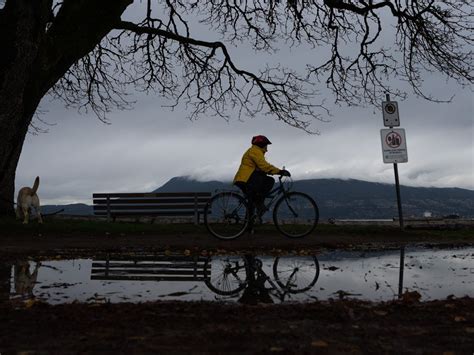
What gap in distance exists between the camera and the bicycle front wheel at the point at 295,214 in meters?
10.1

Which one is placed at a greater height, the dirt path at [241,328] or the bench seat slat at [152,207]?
the bench seat slat at [152,207]

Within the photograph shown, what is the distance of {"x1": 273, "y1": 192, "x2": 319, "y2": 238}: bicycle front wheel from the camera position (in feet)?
33.1

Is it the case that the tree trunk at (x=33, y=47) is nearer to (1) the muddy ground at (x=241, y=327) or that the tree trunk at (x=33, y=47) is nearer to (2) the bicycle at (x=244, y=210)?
(2) the bicycle at (x=244, y=210)

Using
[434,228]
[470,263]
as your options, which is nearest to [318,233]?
[434,228]

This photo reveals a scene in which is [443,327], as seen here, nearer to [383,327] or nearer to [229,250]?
[383,327]

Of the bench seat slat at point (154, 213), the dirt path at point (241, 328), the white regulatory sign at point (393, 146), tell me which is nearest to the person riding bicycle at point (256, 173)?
the white regulatory sign at point (393, 146)

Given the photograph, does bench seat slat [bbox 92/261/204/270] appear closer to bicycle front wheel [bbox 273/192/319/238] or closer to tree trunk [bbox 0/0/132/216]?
tree trunk [bbox 0/0/132/216]

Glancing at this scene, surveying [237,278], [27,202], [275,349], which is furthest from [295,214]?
[27,202]

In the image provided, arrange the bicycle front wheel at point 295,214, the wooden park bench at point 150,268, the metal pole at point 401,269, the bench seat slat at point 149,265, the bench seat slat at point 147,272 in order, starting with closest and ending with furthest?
the metal pole at point 401,269 < the wooden park bench at point 150,268 < the bench seat slat at point 147,272 < the bench seat slat at point 149,265 < the bicycle front wheel at point 295,214

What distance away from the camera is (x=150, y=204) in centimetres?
1584

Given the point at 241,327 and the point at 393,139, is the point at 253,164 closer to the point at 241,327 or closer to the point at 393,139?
the point at 393,139

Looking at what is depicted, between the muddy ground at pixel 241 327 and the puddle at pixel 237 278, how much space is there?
0.45 meters

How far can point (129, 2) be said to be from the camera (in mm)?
11070

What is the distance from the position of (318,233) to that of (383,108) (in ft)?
11.1
